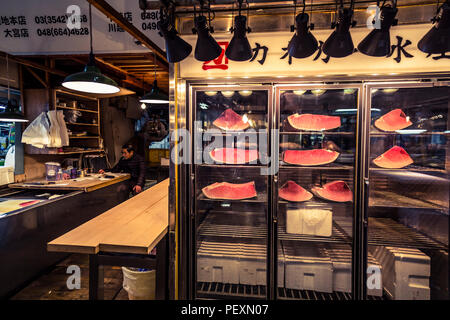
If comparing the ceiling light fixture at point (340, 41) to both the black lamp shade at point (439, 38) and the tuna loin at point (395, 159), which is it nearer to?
the black lamp shade at point (439, 38)

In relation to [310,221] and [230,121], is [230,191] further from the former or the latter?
[310,221]

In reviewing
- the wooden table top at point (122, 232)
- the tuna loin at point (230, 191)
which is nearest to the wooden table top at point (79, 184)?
the wooden table top at point (122, 232)

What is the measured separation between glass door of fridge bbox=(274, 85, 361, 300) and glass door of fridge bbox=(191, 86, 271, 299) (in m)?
0.23

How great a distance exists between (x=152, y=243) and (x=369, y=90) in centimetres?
228

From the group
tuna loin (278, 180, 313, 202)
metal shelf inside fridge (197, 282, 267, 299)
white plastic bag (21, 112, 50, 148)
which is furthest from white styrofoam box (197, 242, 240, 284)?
white plastic bag (21, 112, 50, 148)

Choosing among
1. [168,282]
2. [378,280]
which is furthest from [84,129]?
[378,280]

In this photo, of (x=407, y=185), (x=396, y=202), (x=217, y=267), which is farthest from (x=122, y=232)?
(x=407, y=185)

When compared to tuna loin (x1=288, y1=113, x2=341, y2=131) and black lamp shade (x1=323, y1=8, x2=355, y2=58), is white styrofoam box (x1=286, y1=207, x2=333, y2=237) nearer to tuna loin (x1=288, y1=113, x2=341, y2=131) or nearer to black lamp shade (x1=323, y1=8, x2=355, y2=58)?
tuna loin (x1=288, y1=113, x2=341, y2=131)

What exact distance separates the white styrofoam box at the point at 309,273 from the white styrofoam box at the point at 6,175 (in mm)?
4838

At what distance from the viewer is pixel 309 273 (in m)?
2.26

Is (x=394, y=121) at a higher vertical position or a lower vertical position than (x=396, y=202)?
higher

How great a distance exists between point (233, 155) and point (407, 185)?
2002 mm

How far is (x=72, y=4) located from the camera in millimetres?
2811
